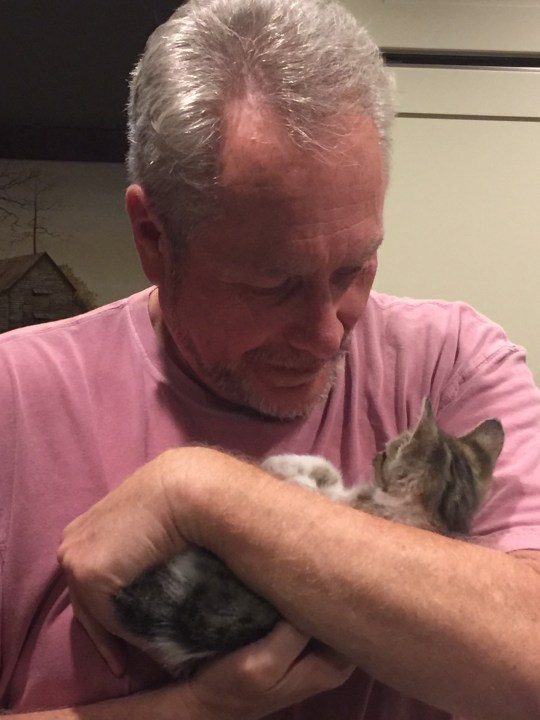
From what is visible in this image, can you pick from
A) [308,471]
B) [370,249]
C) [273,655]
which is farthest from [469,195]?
[273,655]

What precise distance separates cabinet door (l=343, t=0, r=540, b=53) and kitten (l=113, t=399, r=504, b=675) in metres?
1.26

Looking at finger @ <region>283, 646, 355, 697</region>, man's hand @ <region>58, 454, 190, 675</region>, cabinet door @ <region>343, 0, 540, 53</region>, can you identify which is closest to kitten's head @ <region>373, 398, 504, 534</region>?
finger @ <region>283, 646, 355, 697</region>

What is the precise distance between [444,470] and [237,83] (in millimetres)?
561

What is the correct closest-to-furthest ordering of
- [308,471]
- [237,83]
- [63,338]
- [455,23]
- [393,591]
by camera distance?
1. [393,591]
2. [237,83]
3. [308,471]
4. [63,338]
5. [455,23]

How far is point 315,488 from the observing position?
3.24ft

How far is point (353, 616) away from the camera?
0.77 metres

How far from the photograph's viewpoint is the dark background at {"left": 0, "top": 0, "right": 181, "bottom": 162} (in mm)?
1905

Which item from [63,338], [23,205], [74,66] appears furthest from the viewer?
[23,205]

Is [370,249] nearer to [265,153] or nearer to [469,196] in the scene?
[265,153]

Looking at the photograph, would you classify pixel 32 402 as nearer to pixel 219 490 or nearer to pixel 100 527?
pixel 100 527

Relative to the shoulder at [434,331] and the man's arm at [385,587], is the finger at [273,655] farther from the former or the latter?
the shoulder at [434,331]

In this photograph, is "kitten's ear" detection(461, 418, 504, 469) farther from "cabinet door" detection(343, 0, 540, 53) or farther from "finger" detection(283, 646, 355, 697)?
"cabinet door" detection(343, 0, 540, 53)

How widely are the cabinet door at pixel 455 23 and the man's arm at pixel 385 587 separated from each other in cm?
143

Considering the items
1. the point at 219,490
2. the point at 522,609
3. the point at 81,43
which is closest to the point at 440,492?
the point at 522,609
